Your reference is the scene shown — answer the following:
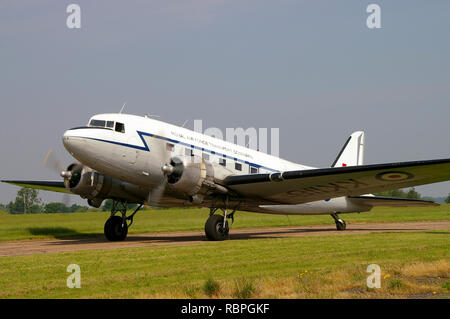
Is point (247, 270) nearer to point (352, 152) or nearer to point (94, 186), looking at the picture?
point (94, 186)

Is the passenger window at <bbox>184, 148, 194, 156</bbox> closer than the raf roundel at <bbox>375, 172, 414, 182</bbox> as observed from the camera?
No

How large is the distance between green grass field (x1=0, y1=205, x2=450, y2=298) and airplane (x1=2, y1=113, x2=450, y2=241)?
98.3 inches

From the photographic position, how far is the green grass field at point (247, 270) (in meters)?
9.17

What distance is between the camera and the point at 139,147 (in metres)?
19.4

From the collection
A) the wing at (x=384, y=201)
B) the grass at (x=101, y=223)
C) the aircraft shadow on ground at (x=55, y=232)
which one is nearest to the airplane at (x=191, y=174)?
the aircraft shadow on ground at (x=55, y=232)

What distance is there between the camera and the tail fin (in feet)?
103

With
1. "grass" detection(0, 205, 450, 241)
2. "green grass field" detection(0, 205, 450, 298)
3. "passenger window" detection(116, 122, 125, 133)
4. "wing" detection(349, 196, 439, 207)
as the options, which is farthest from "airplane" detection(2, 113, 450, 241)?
"wing" detection(349, 196, 439, 207)

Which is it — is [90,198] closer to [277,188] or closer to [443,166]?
[277,188]

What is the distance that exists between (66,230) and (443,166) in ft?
63.2

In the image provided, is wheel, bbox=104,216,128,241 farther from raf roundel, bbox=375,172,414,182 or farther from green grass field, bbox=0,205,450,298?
raf roundel, bbox=375,172,414,182

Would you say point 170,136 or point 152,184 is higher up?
point 170,136

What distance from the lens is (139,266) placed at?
509 inches

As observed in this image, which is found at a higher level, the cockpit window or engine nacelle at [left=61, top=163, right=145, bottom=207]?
the cockpit window
